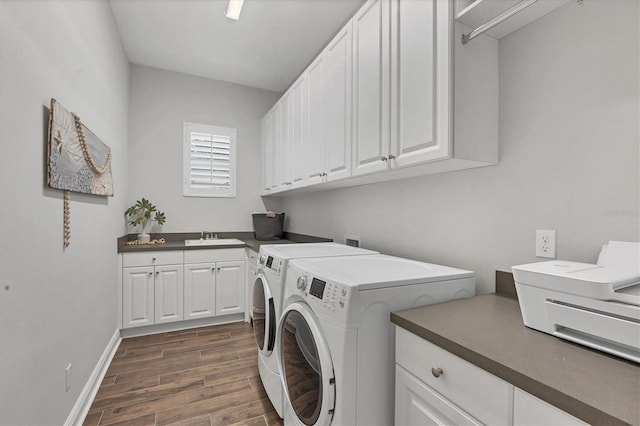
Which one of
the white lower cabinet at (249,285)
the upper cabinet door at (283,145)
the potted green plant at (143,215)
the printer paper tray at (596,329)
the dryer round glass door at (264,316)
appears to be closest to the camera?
the printer paper tray at (596,329)

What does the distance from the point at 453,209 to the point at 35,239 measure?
1.89 m

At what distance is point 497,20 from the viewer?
1100 mm

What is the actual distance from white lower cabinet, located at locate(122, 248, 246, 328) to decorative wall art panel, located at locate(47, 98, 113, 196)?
1.08 m

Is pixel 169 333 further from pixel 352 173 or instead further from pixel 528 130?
pixel 528 130

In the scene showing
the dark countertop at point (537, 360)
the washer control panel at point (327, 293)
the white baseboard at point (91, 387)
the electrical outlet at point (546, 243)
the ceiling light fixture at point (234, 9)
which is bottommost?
the white baseboard at point (91, 387)

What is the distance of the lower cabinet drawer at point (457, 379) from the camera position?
735 mm

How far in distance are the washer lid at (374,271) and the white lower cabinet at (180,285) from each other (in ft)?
6.19

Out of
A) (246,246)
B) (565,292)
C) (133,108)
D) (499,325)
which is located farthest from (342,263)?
(133,108)

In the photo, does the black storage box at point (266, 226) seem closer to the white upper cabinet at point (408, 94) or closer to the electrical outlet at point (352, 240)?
the electrical outlet at point (352, 240)

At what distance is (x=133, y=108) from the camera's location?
338 cm

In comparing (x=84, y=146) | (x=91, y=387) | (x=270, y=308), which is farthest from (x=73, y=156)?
(x=91, y=387)

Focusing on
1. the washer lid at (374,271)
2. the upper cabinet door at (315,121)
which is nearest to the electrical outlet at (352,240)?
the upper cabinet door at (315,121)

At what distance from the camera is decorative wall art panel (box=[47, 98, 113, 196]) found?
134cm

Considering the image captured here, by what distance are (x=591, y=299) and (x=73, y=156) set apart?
2207 mm
